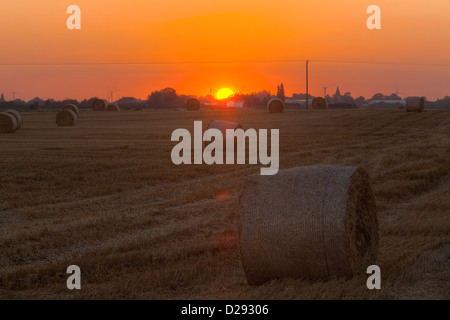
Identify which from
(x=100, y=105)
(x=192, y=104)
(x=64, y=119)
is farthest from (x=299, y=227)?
(x=100, y=105)

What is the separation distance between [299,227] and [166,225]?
438 centimetres

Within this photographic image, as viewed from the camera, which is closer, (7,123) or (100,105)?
(7,123)

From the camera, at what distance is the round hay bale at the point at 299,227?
285 inches

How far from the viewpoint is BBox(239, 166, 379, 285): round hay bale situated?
23.8 feet

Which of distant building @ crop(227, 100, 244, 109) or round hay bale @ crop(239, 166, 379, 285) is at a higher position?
distant building @ crop(227, 100, 244, 109)

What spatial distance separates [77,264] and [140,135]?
2556 centimetres

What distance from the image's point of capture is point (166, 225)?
11.1 meters

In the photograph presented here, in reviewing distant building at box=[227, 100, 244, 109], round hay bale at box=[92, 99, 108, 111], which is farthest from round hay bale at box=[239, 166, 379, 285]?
distant building at box=[227, 100, 244, 109]

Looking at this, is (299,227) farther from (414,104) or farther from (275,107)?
(275,107)

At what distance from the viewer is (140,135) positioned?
1328 inches

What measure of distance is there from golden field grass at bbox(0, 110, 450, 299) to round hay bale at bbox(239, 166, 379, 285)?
19 cm

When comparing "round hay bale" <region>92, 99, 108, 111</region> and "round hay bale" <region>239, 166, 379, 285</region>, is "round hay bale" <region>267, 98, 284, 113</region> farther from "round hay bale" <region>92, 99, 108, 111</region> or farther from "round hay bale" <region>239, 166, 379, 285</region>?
"round hay bale" <region>239, 166, 379, 285</region>

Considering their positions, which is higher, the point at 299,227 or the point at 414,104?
the point at 414,104
